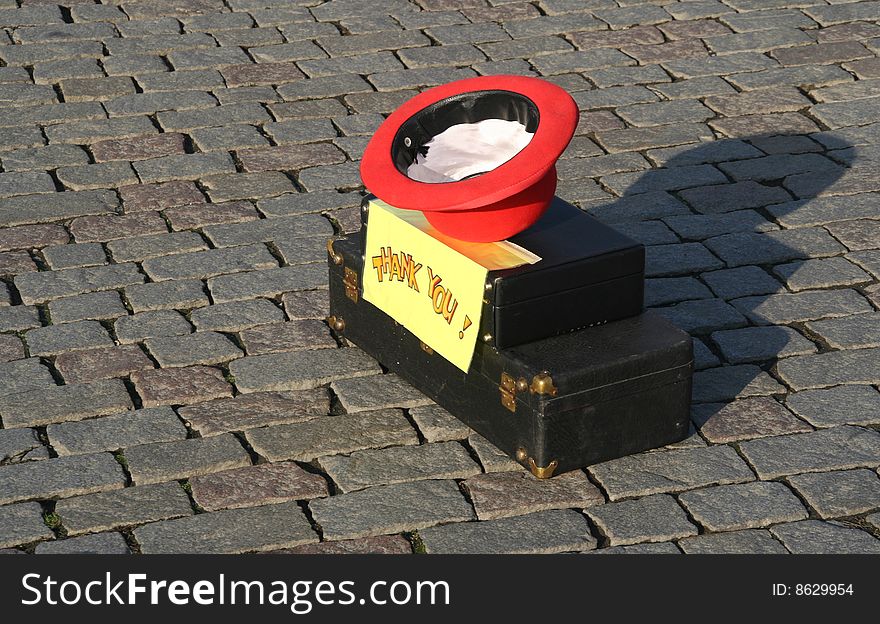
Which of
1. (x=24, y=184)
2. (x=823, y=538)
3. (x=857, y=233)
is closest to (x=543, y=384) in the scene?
(x=823, y=538)

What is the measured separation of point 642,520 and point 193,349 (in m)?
1.88

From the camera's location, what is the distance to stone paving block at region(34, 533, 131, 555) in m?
4.38

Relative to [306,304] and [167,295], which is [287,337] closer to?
[306,304]

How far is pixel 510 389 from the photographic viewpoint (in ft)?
15.5

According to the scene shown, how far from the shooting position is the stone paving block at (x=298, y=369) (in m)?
5.29

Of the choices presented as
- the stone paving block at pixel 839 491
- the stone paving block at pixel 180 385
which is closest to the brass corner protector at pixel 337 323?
the stone paving block at pixel 180 385

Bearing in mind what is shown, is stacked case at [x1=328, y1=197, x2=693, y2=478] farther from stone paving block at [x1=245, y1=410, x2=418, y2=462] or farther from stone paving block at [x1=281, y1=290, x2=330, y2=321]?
stone paving block at [x1=281, y1=290, x2=330, y2=321]

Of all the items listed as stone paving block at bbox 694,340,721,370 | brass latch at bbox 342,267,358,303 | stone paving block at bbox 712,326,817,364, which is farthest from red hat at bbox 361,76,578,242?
stone paving block at bbox 712,326,817,364

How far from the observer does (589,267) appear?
478 cm

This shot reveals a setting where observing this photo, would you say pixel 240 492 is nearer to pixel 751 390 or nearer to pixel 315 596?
pixel 315 596

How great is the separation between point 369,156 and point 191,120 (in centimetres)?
255

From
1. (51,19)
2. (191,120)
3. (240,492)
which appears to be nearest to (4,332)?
(240,492)

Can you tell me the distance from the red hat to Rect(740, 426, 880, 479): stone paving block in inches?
43.6

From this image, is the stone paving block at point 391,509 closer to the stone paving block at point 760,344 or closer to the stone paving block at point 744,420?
the stone paving block at point 744,420
